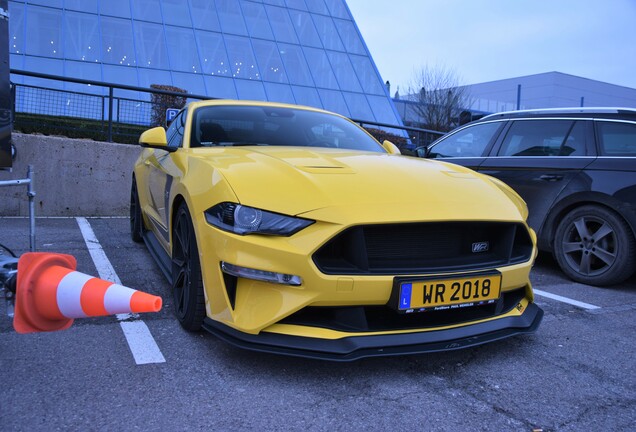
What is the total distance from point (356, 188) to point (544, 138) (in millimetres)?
3196

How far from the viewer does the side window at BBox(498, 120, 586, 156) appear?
4.71m

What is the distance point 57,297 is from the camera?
5.63 ft

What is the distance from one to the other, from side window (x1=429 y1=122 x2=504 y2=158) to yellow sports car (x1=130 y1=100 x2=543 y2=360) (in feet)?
8.27

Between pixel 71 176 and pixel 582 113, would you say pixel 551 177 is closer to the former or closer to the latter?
pixel 582 113

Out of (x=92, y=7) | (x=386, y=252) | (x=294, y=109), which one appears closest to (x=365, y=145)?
(x=294, y=109)

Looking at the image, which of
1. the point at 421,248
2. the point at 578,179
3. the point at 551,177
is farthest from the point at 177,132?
the point at 578,179

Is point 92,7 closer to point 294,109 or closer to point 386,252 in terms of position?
point 294,109

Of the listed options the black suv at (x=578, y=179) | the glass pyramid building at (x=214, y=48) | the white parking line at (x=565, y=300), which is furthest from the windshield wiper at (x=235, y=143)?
the glass pyramid building at (x=214, y=48)

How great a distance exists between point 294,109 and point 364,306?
235cm

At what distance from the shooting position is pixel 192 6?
1855cm

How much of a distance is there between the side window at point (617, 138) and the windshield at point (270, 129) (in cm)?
206

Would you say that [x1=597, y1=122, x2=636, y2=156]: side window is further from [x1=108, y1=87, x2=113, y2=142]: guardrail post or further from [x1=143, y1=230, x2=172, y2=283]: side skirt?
[x1=108, y1=87, x2=113, y2=142]: guardrail post

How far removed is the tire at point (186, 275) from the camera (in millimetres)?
2701

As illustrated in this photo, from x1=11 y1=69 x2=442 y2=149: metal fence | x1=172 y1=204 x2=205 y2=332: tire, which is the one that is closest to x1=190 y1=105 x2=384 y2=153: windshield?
x1=172 y1=204 x2=205 y2=332: tire
